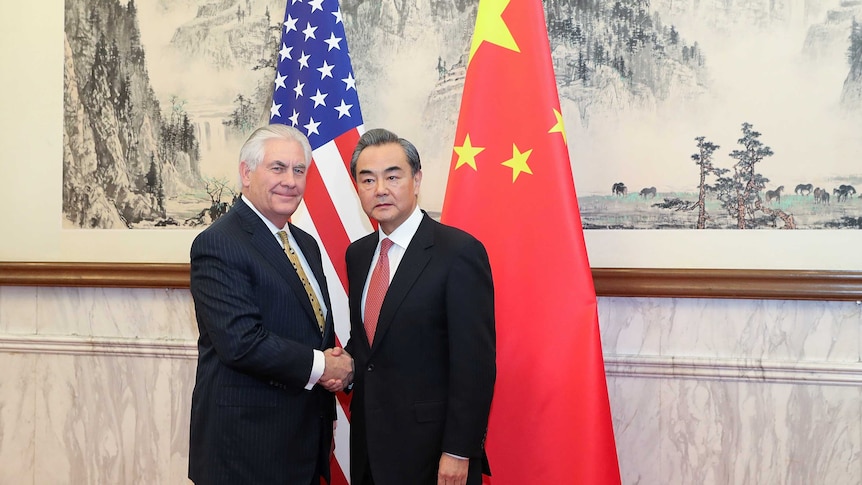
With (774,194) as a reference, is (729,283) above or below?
below

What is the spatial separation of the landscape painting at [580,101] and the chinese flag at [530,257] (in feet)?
1.64

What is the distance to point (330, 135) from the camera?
298 centimetres

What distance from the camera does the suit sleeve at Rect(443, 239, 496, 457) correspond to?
6.58 ft

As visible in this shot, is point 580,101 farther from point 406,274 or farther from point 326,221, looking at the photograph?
point 406,274

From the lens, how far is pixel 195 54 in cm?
346

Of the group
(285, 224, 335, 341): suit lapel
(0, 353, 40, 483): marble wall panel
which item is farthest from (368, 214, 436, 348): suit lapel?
(0, 353, 40, 483): marble wall panel

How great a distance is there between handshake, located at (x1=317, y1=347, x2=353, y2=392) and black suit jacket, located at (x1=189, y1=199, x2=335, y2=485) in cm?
6

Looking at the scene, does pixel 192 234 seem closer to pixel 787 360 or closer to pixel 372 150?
pixel 372 150

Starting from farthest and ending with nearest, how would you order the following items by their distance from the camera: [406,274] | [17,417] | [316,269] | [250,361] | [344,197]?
[17,417]
[344,197]
[316,269]
[406,274]
[250,361]

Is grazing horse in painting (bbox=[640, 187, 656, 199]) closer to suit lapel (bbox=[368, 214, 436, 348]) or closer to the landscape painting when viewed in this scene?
the landscape painting

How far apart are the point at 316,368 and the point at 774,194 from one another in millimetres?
1908

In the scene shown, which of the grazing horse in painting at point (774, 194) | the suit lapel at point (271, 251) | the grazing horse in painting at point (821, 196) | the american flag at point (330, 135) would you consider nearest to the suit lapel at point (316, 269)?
the suit lapel at point (271, 251)

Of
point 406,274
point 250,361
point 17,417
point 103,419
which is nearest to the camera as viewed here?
point 250,361

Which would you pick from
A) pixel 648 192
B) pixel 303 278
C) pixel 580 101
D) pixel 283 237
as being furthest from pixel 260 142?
pixel 648 192
